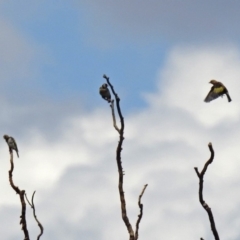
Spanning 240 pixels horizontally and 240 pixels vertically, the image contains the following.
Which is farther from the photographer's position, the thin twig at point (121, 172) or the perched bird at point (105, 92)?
the perched bird at point (105, 92)

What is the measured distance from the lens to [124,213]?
17.3 m

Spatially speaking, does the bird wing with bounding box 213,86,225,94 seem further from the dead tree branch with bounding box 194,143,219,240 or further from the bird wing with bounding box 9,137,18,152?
the dead tree branch with bounding box 194,143,219,240

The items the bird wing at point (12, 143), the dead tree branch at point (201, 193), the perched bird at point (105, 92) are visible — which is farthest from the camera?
the bird wing at point (12, 143)

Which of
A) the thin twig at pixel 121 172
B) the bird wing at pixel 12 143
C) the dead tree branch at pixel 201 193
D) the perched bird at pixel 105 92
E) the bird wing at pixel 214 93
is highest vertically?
the bird wing at pixel 12 143

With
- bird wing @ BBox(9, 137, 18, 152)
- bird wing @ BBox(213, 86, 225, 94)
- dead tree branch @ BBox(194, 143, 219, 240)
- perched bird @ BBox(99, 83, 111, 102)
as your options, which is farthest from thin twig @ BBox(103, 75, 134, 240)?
bird wing @ BBox(213, 86, 225, 94)

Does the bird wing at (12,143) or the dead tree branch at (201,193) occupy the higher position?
the bird wing at (12,143)

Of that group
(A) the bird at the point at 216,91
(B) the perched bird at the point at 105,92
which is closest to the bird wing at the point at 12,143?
(B) the perched bird at the point at 105,92

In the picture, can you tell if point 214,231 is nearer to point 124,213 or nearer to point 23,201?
point 124,213

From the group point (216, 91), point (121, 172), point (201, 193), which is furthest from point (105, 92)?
point (201, 193)

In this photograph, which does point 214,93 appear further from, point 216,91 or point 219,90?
point 219,90

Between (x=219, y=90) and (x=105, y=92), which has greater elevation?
(x=219, y=90)

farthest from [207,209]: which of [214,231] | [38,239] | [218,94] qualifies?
[218,94]

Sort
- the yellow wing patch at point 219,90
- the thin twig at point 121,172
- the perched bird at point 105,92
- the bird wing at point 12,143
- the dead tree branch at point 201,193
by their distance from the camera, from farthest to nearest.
Answer: the yellow wing patch at point 219,90 < the bird wing at point 12,143 < the perched bird at point 105,92 < the thin twig at point 121,172 < the dead tree branch at point 201,193

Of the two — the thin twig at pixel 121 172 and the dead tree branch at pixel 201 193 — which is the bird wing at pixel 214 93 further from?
the dead tree branch at pixel 201 193
